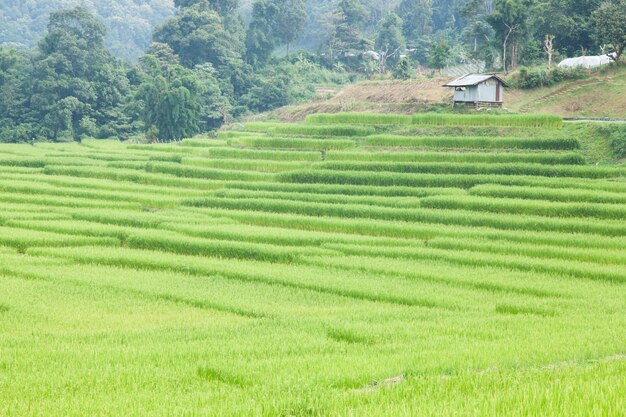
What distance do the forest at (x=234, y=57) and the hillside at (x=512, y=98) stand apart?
2.92 metres

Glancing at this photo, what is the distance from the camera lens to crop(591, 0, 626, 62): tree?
4328cm

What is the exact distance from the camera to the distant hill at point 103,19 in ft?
340

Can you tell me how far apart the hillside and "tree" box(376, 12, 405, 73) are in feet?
68.1

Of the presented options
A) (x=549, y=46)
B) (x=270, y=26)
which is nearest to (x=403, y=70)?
(x=549, y=46)

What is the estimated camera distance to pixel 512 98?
4547 cm

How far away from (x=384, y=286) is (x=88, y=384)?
9.38m

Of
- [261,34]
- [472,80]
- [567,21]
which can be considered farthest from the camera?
[261,34]

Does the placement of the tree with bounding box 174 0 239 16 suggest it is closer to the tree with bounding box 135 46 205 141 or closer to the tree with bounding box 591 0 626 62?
the tree with bounding box 135 46 205 141

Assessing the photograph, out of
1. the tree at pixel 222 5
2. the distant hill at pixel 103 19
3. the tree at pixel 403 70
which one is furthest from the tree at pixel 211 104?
the distant hill at pixel 103 19

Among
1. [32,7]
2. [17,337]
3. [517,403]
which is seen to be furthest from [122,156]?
[32,7]

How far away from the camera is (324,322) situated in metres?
14.5

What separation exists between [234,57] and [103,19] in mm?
41838

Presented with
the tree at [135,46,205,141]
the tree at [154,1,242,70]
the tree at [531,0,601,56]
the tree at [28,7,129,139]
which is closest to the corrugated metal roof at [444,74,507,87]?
Result: the tree at [531,0,601,56]

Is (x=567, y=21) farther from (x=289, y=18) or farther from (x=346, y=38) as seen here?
(x=289, y=18)
